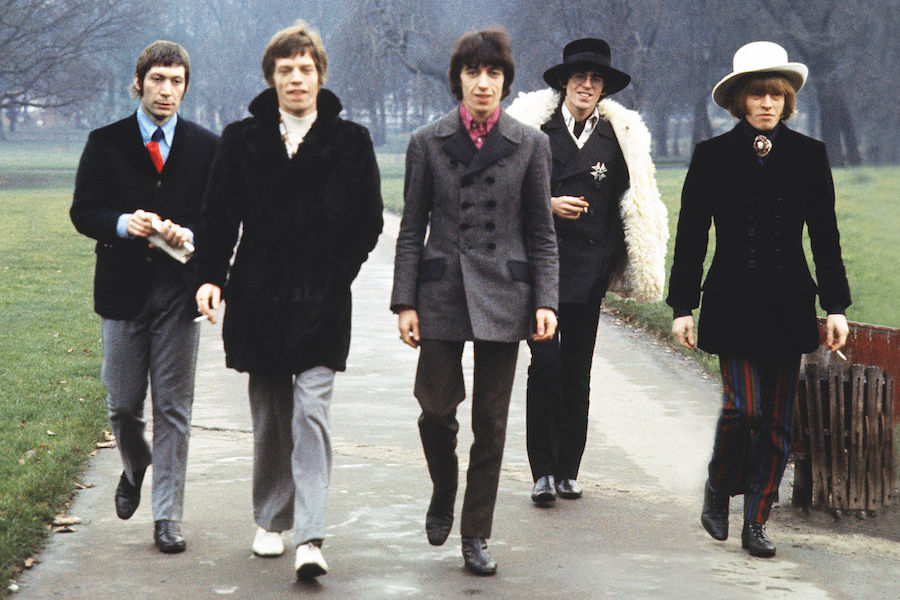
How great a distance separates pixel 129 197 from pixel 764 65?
7.85 feet

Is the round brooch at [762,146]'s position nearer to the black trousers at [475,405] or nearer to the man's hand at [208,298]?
the black trousers at [475,405]

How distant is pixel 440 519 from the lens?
16.0 ft

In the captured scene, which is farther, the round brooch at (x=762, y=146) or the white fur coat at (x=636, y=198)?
the white fur coat at (x=636, y=198)

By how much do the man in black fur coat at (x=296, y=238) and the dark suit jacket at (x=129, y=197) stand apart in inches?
11.4

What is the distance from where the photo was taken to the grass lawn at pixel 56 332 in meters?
5.73

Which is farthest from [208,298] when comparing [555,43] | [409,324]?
[555,43]

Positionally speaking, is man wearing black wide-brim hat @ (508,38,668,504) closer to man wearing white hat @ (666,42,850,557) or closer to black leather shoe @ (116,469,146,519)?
man wearing white hat @ (666,42,850,557)

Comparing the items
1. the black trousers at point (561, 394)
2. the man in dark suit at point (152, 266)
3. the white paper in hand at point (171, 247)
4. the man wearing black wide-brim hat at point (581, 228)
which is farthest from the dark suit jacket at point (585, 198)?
the white paper in hand at point (171, 247)

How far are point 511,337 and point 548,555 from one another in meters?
0.83

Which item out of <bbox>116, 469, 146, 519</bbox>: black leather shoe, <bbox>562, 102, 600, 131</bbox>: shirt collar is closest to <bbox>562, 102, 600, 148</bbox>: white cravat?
<bbox>562, 102, 600, 131</bbox>: shirt collar

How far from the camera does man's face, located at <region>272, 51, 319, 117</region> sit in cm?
455

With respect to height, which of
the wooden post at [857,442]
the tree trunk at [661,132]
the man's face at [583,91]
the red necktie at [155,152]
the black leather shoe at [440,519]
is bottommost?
the black leather shoe at [440,519]

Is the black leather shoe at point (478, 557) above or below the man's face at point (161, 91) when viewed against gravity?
below

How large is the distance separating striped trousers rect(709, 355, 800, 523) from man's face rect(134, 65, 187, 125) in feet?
7.56
